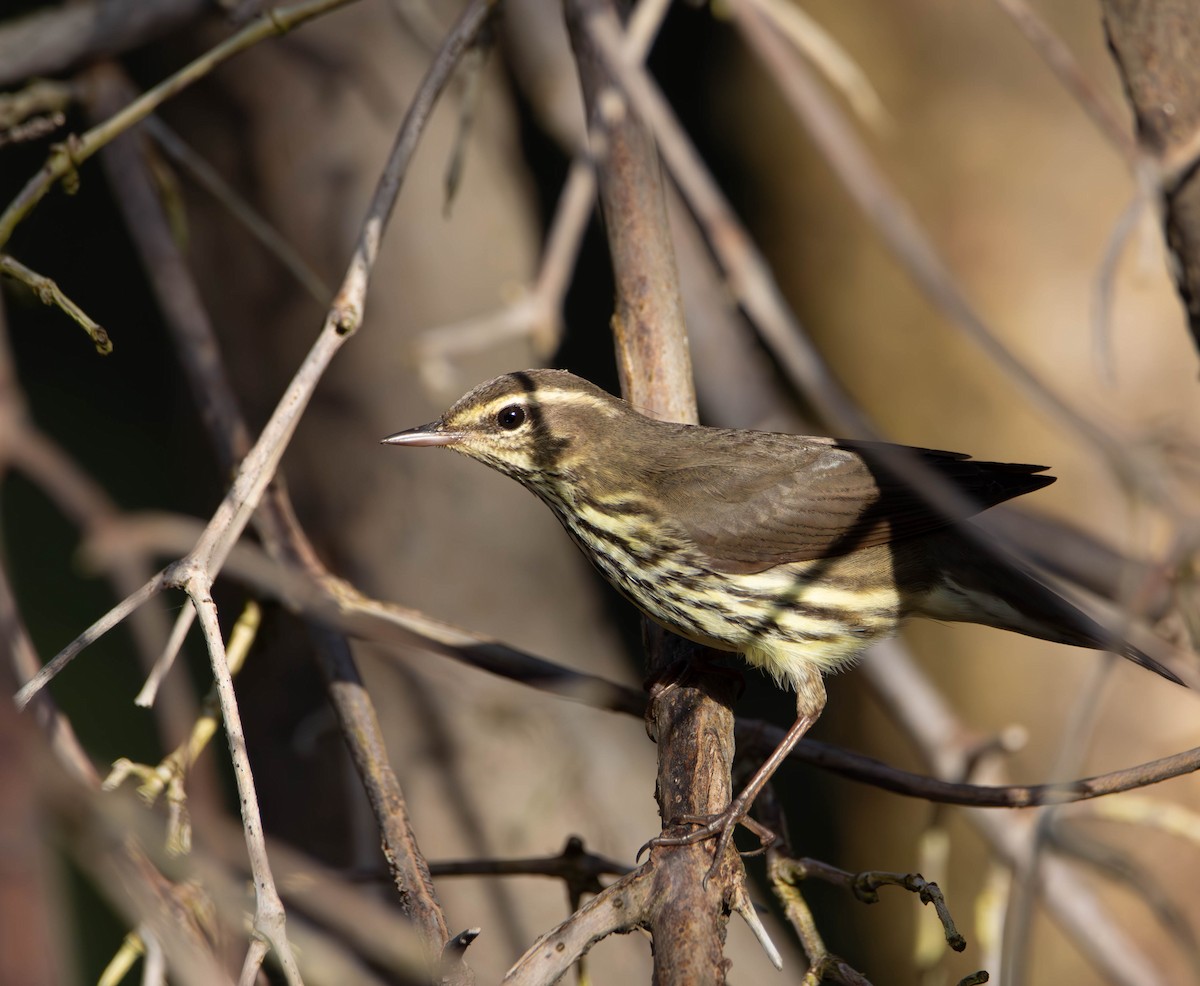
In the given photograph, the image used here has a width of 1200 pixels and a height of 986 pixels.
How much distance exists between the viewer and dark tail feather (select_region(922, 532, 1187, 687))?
9.66 feet

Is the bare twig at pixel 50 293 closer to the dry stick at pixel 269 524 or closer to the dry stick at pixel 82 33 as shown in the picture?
the dry stick at pixel 269 524

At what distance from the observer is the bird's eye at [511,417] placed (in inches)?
121

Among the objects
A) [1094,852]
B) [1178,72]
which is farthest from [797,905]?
Answer: [1178,72]

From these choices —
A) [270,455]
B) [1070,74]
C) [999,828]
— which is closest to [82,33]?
[270,455]

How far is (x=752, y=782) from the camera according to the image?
8.30 ft

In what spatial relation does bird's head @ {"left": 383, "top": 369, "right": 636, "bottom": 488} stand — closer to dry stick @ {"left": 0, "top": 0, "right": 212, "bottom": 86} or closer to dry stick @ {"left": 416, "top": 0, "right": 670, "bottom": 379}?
dry stick @ {"left": 416, "top": 0, "right": 670, "bottom": 379}

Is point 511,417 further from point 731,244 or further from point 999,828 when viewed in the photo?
point 999,828

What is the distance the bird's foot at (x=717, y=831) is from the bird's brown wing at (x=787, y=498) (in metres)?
0.80

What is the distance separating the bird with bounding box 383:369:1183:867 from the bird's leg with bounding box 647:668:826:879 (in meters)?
0.01

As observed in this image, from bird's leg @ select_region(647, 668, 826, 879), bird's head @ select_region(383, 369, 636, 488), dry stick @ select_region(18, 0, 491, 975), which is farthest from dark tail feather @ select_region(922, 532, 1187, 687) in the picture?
dry stick @ select_region(18, 0, 491, 975)

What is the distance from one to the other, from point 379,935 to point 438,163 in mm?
3732

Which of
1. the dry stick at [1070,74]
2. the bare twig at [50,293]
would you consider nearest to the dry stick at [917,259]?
the dry stick at [1070,74]

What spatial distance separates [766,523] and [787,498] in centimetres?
9

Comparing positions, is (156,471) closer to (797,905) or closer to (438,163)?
(438,163)
